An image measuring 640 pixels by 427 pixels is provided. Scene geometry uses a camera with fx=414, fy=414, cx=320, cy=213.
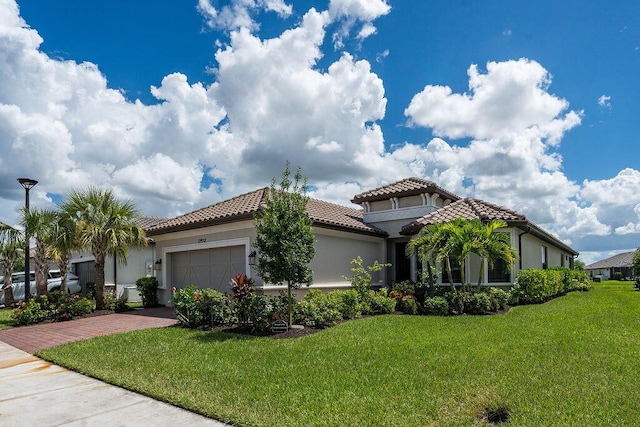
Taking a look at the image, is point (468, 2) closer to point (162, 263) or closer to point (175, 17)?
point (175, 17)

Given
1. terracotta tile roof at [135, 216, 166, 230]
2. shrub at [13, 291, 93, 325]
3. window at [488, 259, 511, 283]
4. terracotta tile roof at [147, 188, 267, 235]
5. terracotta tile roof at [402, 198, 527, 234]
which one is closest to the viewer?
shrub at [13, 291, 93, 325]

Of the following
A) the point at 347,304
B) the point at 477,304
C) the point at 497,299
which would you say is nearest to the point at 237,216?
the point at 347,304

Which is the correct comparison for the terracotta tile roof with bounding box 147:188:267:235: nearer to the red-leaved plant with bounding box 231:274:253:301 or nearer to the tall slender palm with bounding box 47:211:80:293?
the tall slender palm with bounding box 47:211:80:293

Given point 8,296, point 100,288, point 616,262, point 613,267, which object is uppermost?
point 100,288

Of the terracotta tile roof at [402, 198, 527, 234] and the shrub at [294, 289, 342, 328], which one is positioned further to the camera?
the terracotta tile roof at [402, 198, 527, 234]

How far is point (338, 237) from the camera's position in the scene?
1600 cm

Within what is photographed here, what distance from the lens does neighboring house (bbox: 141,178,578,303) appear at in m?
14.3

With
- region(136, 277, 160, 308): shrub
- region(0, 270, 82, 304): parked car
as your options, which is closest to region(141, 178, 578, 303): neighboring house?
region(136, 277, 160, 308): shrub

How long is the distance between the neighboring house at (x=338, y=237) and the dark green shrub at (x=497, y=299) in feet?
6.64

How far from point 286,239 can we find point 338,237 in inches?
249

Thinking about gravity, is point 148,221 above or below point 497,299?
above

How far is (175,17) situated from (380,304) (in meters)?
10.4

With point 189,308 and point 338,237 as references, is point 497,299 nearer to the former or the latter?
point 338,237

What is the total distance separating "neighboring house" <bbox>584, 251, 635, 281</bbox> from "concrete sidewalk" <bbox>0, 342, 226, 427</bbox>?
2573 inches
